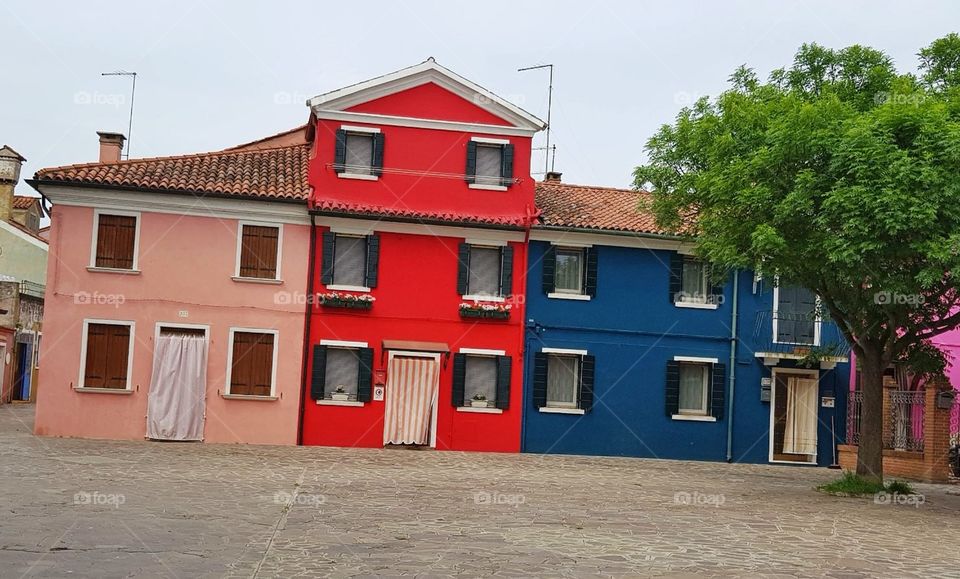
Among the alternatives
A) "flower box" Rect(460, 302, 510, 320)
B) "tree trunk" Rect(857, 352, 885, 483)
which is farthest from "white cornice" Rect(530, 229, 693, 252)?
"tree trunk" Rect(857, 352, 885, 483)

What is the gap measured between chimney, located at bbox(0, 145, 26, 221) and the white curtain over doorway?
32158 mm

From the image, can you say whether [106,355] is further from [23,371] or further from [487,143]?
[23,371]

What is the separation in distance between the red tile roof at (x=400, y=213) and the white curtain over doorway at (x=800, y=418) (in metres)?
8.64

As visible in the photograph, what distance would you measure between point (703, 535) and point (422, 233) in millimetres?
15057

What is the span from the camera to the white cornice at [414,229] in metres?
26.4

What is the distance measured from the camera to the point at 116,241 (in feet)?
84.1

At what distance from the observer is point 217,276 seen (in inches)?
1019

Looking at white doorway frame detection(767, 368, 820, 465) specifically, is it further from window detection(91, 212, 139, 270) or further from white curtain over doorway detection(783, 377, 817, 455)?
window detection(91, 212, 139, 270)

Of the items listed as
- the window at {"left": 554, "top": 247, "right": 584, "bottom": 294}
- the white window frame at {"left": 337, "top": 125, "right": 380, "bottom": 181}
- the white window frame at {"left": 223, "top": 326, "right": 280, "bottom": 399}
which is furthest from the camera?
the window at {"left": 554, "top": 247, "right": 584, "bottom": 294}

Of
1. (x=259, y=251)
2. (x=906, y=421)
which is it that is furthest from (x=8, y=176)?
(x=906, y=421)

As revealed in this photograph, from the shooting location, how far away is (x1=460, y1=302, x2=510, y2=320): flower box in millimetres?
26844

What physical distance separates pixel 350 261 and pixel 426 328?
247 centimetres

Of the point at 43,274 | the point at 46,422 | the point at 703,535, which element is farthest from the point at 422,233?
the point at 43,274

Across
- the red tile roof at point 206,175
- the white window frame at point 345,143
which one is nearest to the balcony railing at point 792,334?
the white window frame at point 345,143
